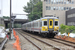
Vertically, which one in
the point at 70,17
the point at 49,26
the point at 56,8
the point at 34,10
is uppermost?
the point at 34,10

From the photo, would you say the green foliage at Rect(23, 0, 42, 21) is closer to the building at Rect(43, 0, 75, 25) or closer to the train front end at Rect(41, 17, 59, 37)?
the building at Rect(43, 0, 75, 25)

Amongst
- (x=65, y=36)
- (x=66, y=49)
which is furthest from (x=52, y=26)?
(x=66, y=49)

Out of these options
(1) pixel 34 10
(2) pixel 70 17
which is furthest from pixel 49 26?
(1) pixel 34 10

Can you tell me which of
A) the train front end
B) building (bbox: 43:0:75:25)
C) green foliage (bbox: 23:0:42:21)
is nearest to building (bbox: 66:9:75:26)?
building (bbox: 43:0:75:25)

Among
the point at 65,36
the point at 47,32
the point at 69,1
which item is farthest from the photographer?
the point at 69,1

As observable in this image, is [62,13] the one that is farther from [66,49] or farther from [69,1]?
[66,49]

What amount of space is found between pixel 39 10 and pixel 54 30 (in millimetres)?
45699

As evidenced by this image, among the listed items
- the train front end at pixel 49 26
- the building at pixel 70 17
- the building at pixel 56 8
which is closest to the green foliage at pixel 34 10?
the building at pixel 56 8

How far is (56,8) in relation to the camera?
49219 millimetres

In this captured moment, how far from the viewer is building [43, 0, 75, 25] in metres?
48.2

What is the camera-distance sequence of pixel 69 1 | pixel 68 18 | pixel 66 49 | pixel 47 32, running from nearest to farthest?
pixel 66 49
pixel 47 32
pixel 68 18
pixel 69 1

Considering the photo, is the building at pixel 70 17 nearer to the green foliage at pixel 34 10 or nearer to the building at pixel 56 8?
the building at pixel 56 8

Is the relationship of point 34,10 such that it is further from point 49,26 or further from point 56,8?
point 49,26

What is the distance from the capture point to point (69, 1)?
51.2 meters
